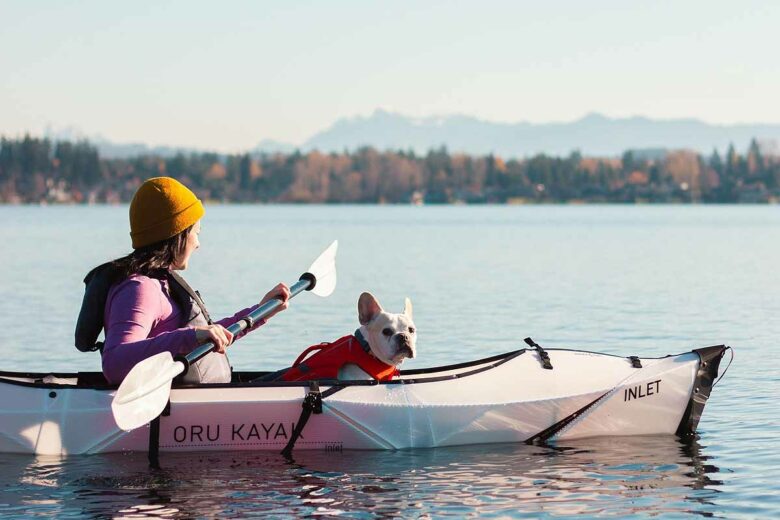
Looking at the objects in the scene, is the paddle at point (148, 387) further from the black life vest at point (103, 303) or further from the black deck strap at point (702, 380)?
the black deck strap at point (702, 380)

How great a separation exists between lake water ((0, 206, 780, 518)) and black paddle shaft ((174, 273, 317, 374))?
1020mm

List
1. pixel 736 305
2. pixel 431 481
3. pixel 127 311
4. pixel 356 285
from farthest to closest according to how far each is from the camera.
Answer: pixel 356 285 → pixel 736 305 → pixel 431 481 → pixel 127 311

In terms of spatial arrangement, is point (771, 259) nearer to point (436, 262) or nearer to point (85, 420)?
point (436, 262)

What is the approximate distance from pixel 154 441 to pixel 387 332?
Result: 1939 mm

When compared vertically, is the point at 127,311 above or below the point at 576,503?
above

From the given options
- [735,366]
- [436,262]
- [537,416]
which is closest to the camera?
[537,416]

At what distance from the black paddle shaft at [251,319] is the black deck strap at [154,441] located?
445 mm

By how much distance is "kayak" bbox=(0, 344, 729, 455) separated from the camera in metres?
9.26

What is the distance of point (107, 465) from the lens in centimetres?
934

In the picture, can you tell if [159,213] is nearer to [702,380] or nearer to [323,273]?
[323,273]

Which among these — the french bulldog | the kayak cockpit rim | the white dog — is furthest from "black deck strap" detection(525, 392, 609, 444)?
the french bulldog

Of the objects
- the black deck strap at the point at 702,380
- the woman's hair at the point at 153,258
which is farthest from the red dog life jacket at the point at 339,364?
the black deck strap at the point at 702,380

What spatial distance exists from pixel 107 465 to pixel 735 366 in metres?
8.96

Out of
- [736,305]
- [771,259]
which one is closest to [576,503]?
[736,305]
